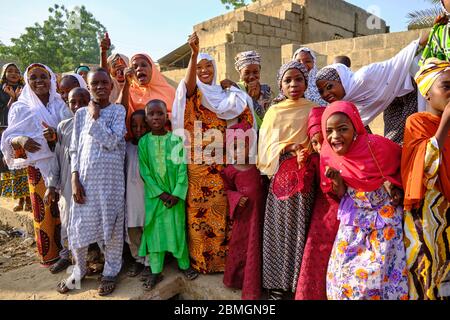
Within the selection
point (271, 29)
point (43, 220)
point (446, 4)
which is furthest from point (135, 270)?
point (271, 29)

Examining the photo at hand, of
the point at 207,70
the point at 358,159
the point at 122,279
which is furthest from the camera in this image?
the point at 207,70

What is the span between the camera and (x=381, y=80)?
99.4 inches

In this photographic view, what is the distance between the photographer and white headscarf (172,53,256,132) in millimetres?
2703

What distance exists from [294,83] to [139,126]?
142cm

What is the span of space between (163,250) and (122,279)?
1.65 ft

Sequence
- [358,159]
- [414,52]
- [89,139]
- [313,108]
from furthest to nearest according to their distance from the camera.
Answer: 1. [89,139]
2. [414,52]
3. [313,108]
4. [358,159]

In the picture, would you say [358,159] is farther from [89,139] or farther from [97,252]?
[97,252]

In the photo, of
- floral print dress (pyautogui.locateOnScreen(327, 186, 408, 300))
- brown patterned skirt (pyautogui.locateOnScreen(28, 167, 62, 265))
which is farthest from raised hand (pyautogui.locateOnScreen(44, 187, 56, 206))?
floral print dress (pyautogui.locateOnScreen(327, 186, 408, 300))

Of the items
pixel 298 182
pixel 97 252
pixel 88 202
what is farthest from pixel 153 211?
pixel 298 182

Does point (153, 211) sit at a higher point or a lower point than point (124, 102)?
lower

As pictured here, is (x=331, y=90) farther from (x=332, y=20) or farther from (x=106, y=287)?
(x=332, y=20)

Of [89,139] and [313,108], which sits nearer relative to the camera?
[313,108]

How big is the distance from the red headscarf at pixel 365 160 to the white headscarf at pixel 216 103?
0.92 metres

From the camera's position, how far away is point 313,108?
2273 millimetres
